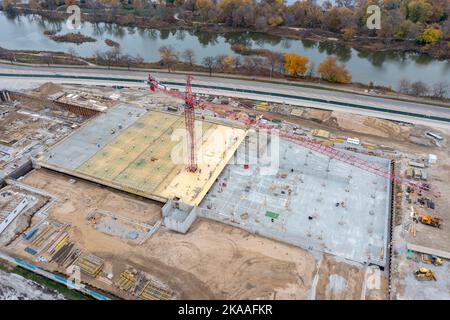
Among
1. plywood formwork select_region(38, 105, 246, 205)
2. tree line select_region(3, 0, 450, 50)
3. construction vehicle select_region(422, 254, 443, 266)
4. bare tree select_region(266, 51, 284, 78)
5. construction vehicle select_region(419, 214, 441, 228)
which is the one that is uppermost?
tree line select_region(3, 0, 450, 50)

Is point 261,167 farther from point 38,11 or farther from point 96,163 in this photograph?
point 38,11

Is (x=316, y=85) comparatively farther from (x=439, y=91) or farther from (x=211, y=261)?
(x=211, y=261)

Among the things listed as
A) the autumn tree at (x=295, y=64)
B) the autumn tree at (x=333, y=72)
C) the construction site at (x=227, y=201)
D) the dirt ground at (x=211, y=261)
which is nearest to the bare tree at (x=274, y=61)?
the autumn tree at (x=295, y=64)

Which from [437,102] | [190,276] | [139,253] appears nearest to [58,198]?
[139,253]

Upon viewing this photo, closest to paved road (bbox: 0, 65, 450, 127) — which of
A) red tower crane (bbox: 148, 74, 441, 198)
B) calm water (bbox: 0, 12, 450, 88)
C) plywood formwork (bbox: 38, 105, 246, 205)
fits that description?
red tower crane (bbox: 148, 74, 441, 198)

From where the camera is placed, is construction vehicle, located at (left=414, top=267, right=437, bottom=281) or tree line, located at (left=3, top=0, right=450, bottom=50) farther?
tree line, located at (left=3, top=0, right=450, bottom=50)

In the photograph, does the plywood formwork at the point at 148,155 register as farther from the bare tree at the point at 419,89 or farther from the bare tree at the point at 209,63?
the bare tree at the point at 419,89

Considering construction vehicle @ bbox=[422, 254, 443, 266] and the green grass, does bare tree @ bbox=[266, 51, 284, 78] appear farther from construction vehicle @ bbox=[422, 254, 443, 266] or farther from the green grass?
the green grass
